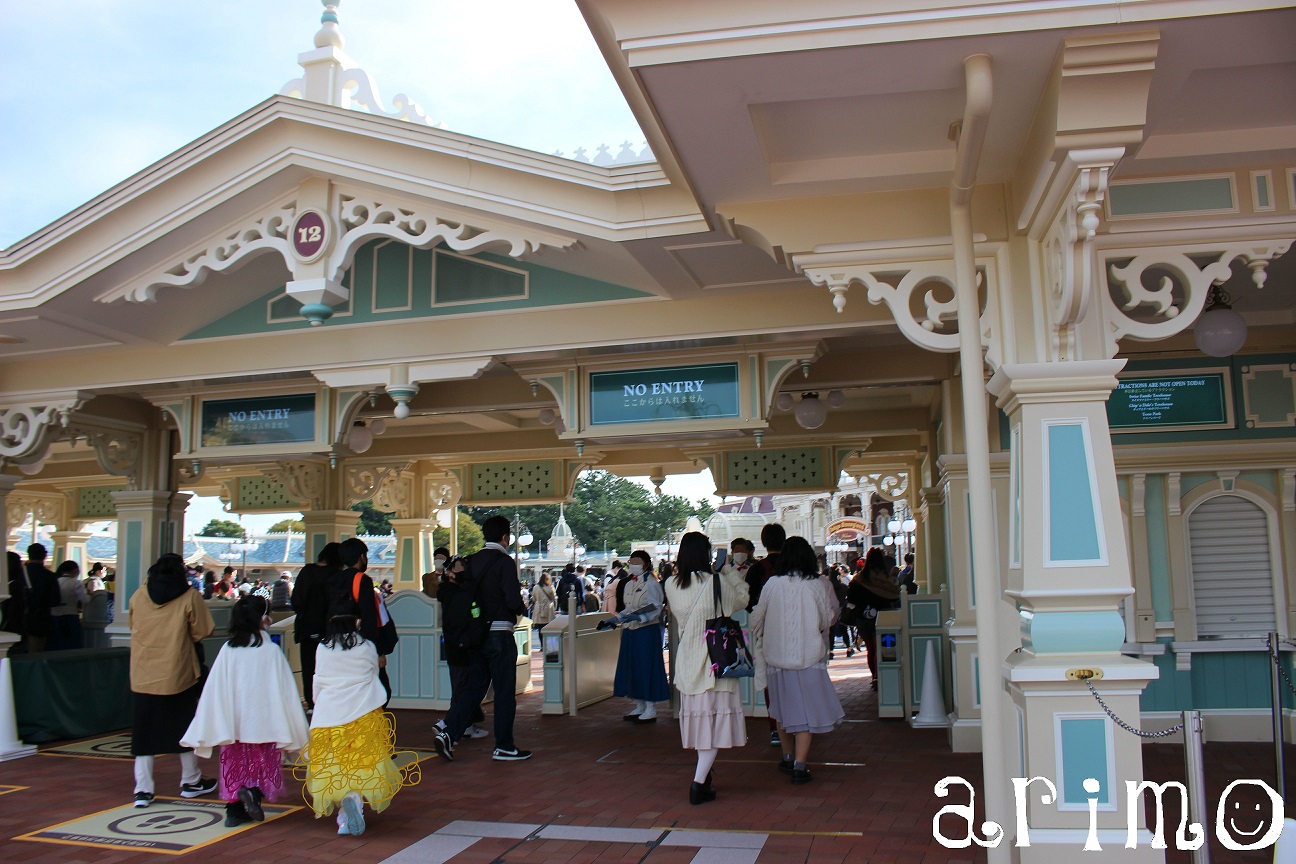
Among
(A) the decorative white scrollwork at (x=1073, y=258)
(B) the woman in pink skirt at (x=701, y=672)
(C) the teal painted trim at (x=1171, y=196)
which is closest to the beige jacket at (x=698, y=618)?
(B) the woman in pink skirt at (x=701, y=672)

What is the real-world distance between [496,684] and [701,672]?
2.12 m

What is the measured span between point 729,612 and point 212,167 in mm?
4614

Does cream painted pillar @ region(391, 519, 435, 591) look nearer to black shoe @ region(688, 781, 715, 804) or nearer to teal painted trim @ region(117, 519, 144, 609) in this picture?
teal painted trim @ region(117, 519, 144, 609)

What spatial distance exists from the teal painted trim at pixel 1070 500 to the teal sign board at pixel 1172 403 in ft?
12.0

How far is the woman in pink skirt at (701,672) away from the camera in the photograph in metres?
6.11

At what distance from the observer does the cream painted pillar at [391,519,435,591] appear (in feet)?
51.3

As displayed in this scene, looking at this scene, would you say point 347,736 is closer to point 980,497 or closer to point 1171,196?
point 980,497

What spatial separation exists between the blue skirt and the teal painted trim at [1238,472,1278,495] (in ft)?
16.6

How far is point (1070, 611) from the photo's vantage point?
445 cm

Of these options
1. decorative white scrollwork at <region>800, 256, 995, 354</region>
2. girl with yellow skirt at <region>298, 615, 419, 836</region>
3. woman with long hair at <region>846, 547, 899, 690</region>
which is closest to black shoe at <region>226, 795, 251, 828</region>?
girl with yellow skirt at <region>298, 615, 419, 836</region>

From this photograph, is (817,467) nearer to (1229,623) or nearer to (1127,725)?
(1229,623)

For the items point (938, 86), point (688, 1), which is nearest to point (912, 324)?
point (938, 86)

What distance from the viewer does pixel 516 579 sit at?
7.61m

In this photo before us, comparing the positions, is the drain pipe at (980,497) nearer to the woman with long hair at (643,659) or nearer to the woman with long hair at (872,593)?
the woman with long hair at (643,659)
